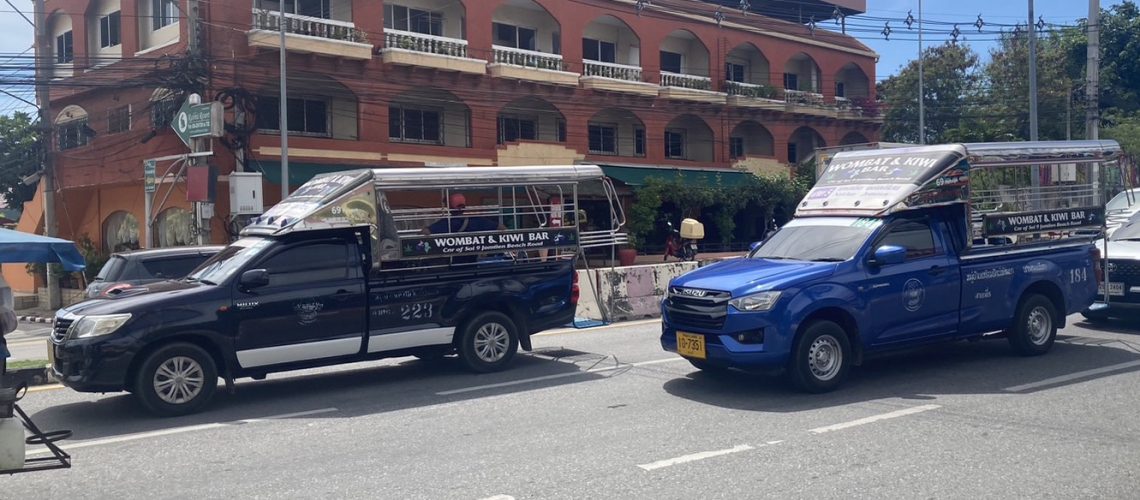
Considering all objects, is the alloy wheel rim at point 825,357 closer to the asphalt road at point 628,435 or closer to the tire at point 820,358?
the tire at point 820,358

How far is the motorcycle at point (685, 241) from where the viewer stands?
92.1ft

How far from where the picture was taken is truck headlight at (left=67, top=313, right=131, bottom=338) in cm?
830

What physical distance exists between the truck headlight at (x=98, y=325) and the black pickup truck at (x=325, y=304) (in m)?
0.01

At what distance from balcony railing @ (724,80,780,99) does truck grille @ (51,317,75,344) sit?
31.3m

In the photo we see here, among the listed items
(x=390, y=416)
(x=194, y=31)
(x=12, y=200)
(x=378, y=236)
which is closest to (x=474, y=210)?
(x=378, y=236)

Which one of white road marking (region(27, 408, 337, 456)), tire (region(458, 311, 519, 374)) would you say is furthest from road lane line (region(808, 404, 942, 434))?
white road marking (region(27, 408, 337, 456))

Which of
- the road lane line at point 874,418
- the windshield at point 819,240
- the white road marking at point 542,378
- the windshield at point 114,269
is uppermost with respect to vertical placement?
the windshield at point 819,240

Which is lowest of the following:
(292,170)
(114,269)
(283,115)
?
(114,269)

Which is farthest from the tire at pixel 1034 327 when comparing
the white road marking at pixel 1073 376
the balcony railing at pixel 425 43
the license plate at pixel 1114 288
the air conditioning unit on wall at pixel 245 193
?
the balcony railing at pixel 425 43

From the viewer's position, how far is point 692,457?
6.77 meters

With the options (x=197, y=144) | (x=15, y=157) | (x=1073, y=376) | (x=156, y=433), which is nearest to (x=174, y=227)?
(x=197, y=144)

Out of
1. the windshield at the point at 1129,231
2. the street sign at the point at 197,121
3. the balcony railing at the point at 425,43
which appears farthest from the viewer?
the balcony railing at the point at 425,43

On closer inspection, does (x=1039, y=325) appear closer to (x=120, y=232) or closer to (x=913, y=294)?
(x=913, y=294)

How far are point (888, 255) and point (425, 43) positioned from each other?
21104 mm
